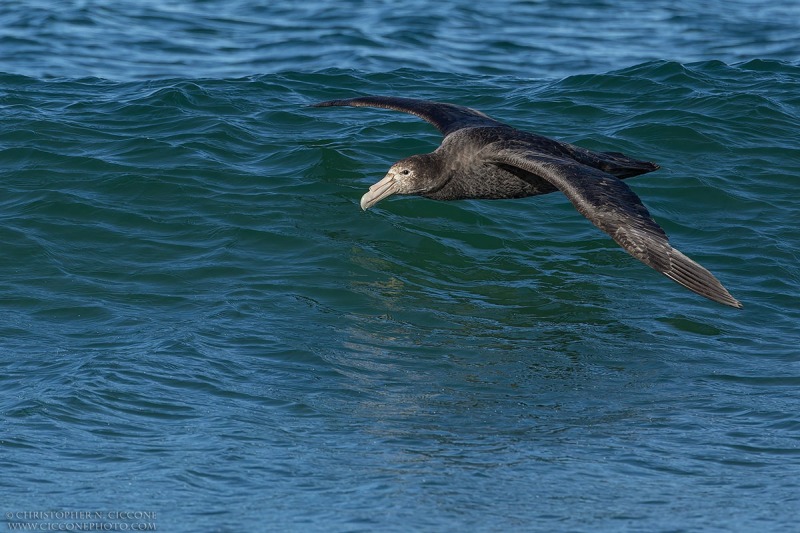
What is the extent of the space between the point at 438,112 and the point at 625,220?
4182 mm

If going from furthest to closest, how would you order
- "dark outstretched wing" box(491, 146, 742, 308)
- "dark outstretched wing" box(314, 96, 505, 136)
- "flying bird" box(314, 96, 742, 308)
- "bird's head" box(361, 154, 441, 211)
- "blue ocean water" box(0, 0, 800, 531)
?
1. "dark outstretched wing" box(314, 96, 505, 136)
2. "bird's head" box(361, 154, 441, 211)
3. "flying bird" box(314, 96, 742, 308)
4. "dark outstretched wing" box(491, 146, 742, 308)
5. "blue ocean water" box(0, 0, 800, 531)

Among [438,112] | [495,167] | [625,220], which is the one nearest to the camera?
[625,220]

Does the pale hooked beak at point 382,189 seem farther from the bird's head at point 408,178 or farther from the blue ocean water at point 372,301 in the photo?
the blue ocean water at point 372,301

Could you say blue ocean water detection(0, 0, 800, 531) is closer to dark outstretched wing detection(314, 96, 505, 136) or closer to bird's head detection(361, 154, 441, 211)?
bird's head detection(361, 154, 441, 211)

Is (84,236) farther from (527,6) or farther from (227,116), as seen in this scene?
(527,6)

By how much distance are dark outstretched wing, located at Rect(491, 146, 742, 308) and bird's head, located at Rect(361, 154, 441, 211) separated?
4.81ft

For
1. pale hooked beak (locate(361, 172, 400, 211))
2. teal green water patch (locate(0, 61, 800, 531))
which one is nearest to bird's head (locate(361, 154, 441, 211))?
pale hooked beak (locate(361, 172, 400, 211))

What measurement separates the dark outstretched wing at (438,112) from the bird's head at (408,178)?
0.78 metres

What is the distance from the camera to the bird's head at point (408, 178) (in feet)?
38.8

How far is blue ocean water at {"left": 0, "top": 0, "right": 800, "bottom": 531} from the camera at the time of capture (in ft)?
24.4

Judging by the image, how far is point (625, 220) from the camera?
31.3ft

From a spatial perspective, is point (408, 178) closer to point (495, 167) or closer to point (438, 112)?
point (495, 167)

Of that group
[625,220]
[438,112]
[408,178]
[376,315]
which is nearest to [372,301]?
[376,315]

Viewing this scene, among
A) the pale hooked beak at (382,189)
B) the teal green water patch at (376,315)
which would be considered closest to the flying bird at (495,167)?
the pale hooked beak at (382,189)
